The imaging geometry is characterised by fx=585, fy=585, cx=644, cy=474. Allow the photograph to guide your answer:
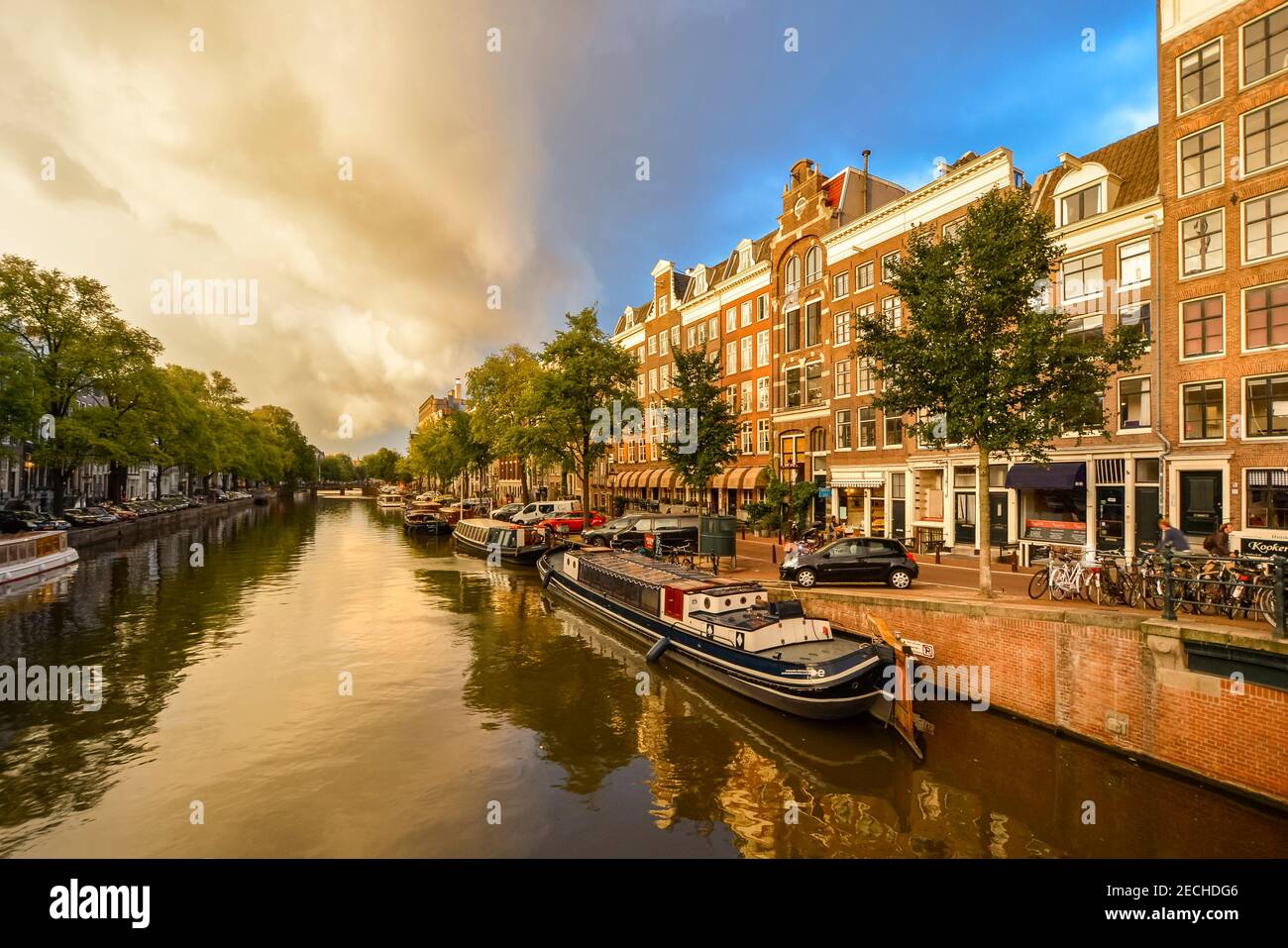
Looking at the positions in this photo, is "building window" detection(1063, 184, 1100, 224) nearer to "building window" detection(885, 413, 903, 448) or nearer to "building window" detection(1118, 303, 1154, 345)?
"building window" detection(1118, 303, 1154, 345)

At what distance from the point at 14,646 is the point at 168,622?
13.9 ft

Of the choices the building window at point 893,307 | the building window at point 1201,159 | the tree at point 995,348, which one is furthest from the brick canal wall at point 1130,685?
the building window at point 893,307

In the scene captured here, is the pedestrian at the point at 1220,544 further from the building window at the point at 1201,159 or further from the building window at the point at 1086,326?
the building window at the point at 1201,159

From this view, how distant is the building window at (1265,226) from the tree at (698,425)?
20113 millimetres

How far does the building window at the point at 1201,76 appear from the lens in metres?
22.4

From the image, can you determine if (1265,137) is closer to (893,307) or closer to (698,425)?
(893,307)

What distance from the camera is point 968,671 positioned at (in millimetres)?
14742

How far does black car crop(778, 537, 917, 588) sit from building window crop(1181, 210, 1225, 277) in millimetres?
16624

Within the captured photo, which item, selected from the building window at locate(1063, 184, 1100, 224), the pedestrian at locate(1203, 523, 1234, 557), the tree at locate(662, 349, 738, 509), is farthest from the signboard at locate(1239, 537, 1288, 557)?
the tree at locate(662, 349, 738, 509)

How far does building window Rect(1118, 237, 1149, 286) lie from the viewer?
79.3 ft

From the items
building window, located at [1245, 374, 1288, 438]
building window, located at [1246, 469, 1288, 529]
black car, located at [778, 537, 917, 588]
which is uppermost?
building window, located at [1245, 374, 1288, 438]

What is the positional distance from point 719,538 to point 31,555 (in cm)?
3718
